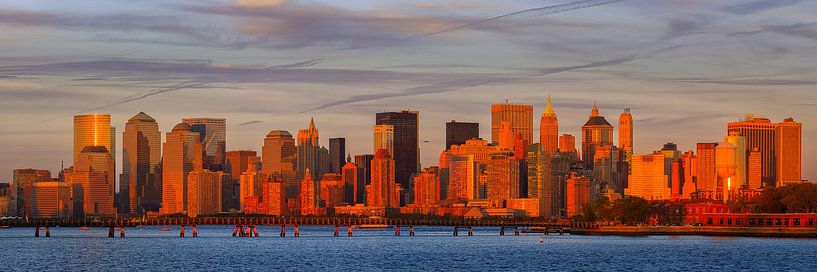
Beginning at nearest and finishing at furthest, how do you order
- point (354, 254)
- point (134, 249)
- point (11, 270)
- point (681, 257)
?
point (11, 270) → point (681, 257) → point (354, 254) → point (134, 249)

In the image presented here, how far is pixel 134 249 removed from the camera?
18150cm

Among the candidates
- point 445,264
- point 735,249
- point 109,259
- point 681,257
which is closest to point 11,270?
point 109,259

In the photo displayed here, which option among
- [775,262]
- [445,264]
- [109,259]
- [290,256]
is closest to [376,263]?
[445,264]

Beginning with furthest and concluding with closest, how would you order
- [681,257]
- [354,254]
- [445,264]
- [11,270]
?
[354,254], [681,257], [445,264], [11,270]

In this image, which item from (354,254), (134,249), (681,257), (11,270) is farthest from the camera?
(134,249)

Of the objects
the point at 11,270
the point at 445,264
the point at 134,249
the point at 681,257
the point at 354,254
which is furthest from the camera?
the point at 134,249

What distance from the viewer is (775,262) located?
146 m

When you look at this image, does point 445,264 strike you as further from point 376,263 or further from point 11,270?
point 11,270

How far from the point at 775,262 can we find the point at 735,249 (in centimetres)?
2837

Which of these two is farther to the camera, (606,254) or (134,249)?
(134,249)

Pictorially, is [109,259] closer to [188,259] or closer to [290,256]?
[188,259]

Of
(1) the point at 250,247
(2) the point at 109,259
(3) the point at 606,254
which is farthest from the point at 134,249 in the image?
(3) the point at 606,254

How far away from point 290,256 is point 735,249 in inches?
2165

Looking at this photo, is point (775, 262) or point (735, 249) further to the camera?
point (735, 249)
